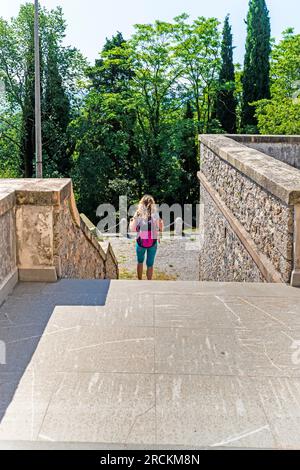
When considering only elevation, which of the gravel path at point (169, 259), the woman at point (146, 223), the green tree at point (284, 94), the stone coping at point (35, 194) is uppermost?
the green tree at point (284, 94)

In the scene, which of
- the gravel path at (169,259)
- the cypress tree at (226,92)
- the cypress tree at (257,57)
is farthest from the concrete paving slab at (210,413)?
the cypress tree at (226,92)

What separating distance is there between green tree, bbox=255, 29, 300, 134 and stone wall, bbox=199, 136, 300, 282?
51.8 feet

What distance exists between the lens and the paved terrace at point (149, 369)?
290cm

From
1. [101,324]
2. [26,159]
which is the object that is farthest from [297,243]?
[26,159]

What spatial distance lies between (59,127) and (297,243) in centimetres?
2974

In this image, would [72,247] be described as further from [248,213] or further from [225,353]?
[225,353]

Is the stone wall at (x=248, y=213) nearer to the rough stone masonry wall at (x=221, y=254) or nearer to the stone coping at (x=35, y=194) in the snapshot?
the rough stone masonry wall at (x=221, y=254)

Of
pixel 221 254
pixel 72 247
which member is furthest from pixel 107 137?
pixel 72 247

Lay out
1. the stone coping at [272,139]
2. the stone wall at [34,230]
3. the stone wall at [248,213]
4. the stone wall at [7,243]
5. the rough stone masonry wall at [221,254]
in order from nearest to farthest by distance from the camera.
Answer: the stone wall at [7,243] → the stone wall at [34,230] → the stone wall at [248,213] → the rough stone masonry wall at [221,254] → the stone coping at [272,139]

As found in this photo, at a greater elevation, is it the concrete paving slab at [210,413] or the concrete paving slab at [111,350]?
the concrete paving slab at [111,350]

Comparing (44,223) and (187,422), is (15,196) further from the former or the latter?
(187,422)

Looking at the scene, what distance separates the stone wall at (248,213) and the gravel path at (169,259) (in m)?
4.38

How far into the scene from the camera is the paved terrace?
2896mm

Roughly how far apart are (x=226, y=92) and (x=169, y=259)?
19642mm
